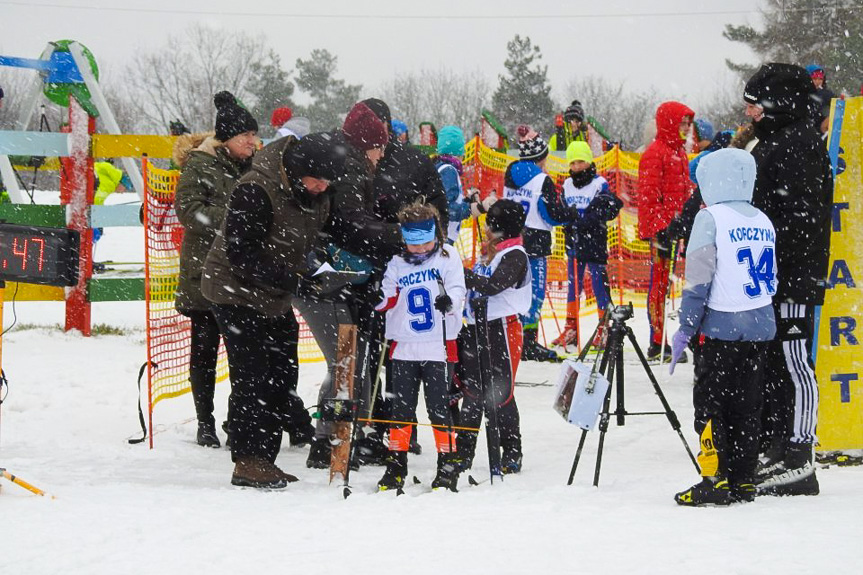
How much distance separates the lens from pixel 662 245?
30.6 feet

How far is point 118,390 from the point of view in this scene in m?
8.06

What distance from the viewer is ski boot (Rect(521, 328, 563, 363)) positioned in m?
10.1

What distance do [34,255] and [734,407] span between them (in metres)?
3.52

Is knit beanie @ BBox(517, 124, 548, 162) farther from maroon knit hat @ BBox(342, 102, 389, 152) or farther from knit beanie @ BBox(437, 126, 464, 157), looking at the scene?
maroon knit hat @ BBox(342, 102, 389, 152)

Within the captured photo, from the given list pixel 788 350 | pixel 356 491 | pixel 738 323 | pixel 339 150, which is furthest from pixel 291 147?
pixel 788 350

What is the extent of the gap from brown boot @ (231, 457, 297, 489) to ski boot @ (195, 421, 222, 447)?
46.9 inches

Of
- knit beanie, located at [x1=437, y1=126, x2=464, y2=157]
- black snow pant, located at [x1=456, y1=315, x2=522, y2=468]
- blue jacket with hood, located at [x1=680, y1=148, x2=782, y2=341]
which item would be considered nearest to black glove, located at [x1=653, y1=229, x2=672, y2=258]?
knit beanie, located at [x1=437, y1=126, x2=464, y2=157]

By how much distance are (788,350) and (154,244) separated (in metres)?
4.66

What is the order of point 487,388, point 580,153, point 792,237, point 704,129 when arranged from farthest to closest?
point 704,129 < point 580,153 < point 487,388 < point 792,237

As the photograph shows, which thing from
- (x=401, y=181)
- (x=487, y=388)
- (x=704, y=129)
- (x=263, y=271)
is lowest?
(x=487, y=388)

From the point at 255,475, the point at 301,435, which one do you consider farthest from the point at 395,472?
the point at 301,435

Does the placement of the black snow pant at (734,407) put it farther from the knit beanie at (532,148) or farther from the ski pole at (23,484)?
the knit beanie at (532,148)

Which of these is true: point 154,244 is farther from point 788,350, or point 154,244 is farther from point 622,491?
point 788,350

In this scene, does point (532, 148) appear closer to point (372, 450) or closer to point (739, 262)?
point (372, 450)
